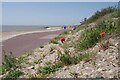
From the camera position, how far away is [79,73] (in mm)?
7730

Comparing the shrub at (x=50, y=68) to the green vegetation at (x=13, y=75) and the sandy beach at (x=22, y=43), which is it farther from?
the sandy beach at (x=22, y=43)

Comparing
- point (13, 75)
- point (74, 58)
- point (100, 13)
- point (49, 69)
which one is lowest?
point (13, 75)

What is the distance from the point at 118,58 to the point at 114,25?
273cm

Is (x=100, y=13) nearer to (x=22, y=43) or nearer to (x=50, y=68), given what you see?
(x=50, y=68)

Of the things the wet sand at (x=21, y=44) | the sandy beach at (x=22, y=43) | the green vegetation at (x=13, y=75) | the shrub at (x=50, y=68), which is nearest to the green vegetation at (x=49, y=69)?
the shrub at (x=50, y=68)

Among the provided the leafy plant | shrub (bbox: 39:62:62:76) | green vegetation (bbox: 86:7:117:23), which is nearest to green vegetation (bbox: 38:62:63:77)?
shrub (bbox: 39:62:62:76)

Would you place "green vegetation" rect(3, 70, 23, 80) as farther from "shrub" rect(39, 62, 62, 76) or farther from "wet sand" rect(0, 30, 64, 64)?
"wet sand" rect(0, 30, 64, 64)

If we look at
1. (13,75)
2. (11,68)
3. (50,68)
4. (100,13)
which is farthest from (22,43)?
(50,68)

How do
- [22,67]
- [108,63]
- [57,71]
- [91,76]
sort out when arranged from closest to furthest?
[91,76] → [108,63] → [57,71] → [22,67]

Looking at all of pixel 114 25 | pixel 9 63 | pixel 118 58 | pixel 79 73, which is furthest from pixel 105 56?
pixel 9 63

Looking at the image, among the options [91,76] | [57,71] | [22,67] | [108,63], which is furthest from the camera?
[22,67]

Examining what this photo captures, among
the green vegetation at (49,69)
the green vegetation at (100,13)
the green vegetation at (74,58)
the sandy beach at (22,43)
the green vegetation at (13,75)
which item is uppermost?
the green vegetation at (100,13)

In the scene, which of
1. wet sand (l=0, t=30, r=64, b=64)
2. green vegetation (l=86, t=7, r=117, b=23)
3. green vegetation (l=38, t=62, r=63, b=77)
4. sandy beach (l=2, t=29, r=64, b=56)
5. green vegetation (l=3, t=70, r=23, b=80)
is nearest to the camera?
green vegetation (l=38, t=62, r=63, b=77)

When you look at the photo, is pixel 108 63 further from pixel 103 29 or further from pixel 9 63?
pixel 9 63
